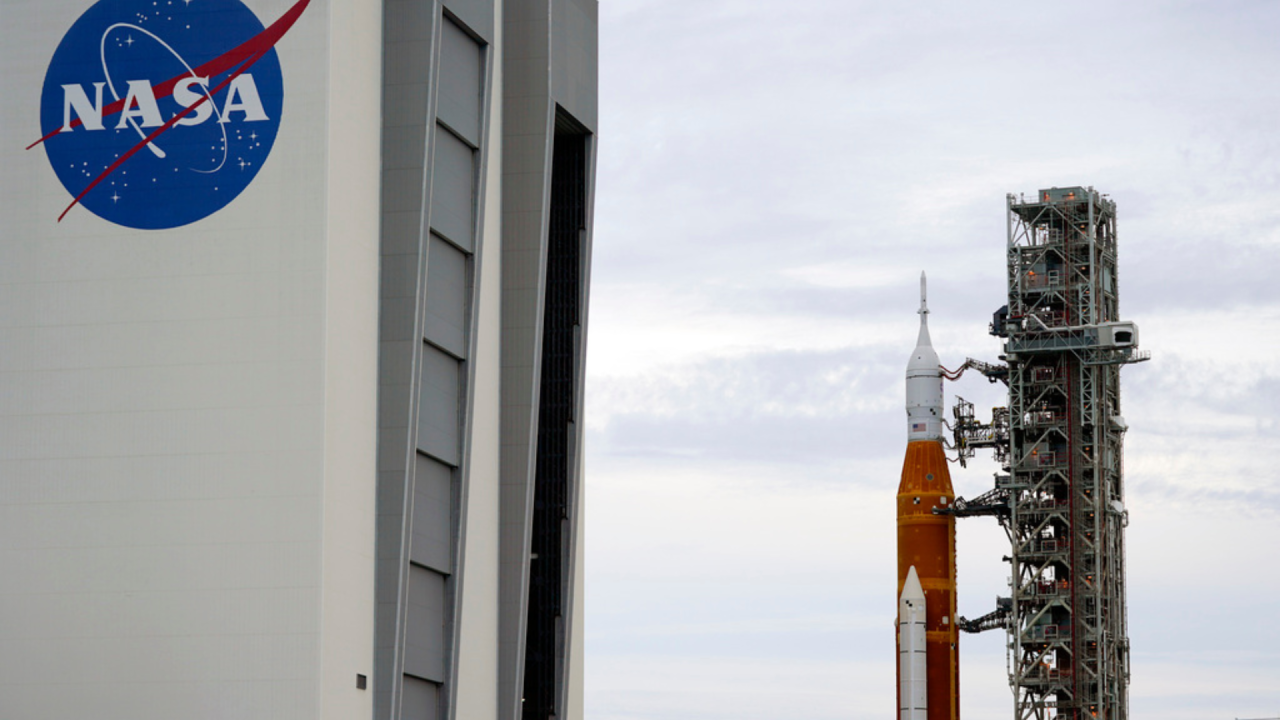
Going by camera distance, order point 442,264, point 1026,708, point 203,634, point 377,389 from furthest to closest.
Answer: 1. point 1026,708
2. point 442,264
3. point 377,389
4. point 203,634

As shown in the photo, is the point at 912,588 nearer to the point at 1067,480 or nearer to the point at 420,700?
the point at 1067,480

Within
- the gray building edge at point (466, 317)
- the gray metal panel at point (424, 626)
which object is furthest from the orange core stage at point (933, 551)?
the gray metal panel at point (424, 626)

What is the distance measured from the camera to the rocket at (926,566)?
108688 mm

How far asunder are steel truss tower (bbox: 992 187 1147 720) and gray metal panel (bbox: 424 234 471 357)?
47.9 meters

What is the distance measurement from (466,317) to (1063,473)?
49.1 metres

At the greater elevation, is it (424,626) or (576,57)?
(576,57)

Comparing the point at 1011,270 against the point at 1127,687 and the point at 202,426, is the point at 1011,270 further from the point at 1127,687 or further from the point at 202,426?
the point at 202,426

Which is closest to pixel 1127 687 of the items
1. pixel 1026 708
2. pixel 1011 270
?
pixel 1026 708

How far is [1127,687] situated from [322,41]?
215 feet

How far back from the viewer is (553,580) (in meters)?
76.6

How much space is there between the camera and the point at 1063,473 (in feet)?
359

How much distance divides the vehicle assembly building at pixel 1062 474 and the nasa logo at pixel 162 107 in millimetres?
57223

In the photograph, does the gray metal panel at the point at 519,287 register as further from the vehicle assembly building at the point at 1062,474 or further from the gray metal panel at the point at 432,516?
the vehicle assembly building at the point at 1062,474

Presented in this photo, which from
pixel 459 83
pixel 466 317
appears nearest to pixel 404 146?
pixel 459 83
